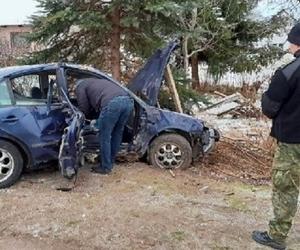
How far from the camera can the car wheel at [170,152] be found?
7492 millimetres

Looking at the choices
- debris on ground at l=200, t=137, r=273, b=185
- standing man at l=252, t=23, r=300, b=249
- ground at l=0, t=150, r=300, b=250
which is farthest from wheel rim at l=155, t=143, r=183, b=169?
standing man at l=252, t=23, r=300, b=249

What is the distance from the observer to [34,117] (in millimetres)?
6570

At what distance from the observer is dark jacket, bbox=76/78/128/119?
6688 millimetres

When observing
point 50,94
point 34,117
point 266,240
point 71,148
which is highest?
point 50,94

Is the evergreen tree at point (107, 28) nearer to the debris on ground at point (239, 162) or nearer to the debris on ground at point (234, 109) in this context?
the debris on ground at point (239, 162)

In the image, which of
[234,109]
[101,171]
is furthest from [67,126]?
[234,109]

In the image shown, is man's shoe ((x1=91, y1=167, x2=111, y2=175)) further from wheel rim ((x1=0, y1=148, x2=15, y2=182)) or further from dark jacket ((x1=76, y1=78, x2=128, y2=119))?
wheel rim ((x1=0, y1=148, x2=15, y2=182))

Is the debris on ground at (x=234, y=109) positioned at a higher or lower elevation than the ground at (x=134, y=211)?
higher

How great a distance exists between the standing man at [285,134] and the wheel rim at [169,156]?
2932mm

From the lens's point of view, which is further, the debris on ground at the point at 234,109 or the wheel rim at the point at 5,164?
the debris on ground at the point at 234,109

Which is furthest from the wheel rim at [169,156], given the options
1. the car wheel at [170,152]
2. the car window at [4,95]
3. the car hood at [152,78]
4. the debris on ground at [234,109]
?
the debris on ground at [234,109]

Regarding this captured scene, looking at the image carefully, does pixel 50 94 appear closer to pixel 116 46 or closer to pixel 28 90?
pixel 28 90

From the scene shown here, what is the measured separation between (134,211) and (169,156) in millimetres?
1997

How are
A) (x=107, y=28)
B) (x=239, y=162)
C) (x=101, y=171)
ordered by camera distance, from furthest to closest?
(x=107, y=28), (x=239, y=162), (x=101, y=171)
